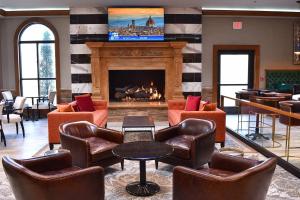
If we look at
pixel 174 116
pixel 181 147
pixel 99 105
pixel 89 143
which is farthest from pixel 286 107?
pixel 99 105

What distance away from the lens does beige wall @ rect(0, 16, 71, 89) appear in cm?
908

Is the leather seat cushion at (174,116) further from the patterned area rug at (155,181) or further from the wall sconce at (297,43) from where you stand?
the wall sconce at (297,43)

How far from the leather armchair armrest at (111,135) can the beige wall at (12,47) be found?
4.96 m

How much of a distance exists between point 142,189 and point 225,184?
1406 mm

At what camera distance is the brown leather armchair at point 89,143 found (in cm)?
397

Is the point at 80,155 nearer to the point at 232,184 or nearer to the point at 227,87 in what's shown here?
the point at 232,184

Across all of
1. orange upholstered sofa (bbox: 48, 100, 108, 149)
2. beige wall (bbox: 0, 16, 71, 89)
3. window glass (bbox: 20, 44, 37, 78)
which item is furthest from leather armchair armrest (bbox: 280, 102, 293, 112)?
window glass (bbox: 20, 44, 37, 78)

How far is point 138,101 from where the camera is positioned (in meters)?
9.04

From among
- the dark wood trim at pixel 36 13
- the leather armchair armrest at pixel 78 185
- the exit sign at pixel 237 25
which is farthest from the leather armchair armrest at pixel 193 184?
the exit sign at pixel 237 25

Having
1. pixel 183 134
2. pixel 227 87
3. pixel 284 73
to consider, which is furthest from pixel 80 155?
pixel 284 73

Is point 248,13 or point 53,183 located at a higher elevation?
point 248,13

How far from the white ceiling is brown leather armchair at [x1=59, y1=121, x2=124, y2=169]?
14.4 feet

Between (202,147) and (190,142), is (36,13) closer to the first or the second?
(190,142)

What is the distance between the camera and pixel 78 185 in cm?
272
